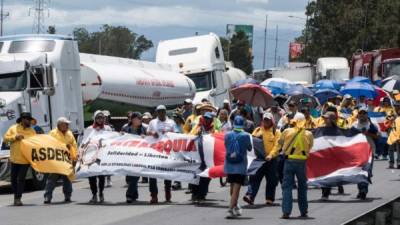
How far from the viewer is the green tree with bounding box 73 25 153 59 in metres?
113

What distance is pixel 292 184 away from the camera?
15.7m

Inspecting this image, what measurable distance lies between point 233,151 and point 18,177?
488cm

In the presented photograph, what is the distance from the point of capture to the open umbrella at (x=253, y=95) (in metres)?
26.3

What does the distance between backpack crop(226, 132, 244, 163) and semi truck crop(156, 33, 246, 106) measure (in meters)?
21.0

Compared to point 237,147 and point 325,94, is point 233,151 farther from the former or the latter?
point 325,94

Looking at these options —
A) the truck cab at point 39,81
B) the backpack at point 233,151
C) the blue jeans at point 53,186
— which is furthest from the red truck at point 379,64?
the backpack at point 233,151

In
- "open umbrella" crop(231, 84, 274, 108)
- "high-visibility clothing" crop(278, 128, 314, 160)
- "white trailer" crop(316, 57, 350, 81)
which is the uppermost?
"high-visibility clothing" crop(278, 128, 314, 160)

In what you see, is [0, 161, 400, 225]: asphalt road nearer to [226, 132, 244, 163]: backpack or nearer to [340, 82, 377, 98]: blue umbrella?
[226, 132, 244, 163]: backpack

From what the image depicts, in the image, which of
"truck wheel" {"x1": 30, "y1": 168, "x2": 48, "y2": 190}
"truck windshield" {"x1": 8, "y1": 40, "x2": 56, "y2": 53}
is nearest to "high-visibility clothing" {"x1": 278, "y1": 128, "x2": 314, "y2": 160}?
"truck wheel" {"x1": 30, "y1": 168, "x2": 48, "y2": 190}

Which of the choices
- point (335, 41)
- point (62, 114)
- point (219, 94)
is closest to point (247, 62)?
point (335, 41)

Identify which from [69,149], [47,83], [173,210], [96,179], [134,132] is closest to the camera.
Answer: [173,210]

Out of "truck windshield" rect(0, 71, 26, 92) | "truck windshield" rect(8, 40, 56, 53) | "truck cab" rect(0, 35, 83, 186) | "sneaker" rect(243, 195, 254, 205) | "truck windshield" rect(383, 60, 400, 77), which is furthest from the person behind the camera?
"truck windshield" rect(383, 60, 400, 77)

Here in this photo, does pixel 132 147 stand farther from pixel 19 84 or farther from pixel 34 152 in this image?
pixel 19 84

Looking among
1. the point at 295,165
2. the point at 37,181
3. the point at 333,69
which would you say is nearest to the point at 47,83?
the point at 37,181
